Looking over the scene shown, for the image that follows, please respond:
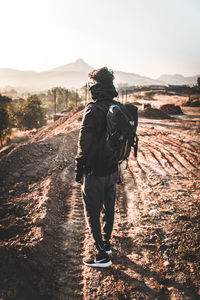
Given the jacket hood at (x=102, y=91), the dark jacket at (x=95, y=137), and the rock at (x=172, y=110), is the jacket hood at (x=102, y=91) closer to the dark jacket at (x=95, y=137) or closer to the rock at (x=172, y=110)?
the dark jacket at (x=95, y=137)

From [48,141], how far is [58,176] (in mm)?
3262

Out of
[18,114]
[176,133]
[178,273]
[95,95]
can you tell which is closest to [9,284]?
[178,273]

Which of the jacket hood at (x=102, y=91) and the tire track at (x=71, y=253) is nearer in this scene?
the jacket hood at (x=102, y=91)

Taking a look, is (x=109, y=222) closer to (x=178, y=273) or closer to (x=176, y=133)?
(x=178, y=273)

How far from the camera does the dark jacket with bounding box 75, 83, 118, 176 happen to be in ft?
6.63

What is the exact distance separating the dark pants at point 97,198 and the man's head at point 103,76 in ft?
3.31

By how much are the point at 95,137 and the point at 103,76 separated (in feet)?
2.14

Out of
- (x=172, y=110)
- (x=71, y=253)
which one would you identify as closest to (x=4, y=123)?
(x=172, y=110)

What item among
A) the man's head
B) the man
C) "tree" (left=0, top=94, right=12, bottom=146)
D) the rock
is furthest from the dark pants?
"tree" (left=0, top=94, right=12, bottom=146)

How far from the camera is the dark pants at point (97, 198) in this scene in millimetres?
2229

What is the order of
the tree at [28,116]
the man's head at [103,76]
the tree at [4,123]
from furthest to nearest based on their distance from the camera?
the tree at [28,116], the tree at [4,123], the man's head at [103,76]

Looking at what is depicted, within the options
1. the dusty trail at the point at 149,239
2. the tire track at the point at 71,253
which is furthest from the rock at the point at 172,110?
the tire track at the point at 71,253

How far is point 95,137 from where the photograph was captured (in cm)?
208

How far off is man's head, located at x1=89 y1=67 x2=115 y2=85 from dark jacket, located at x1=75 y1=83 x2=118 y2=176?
4 centimetres
